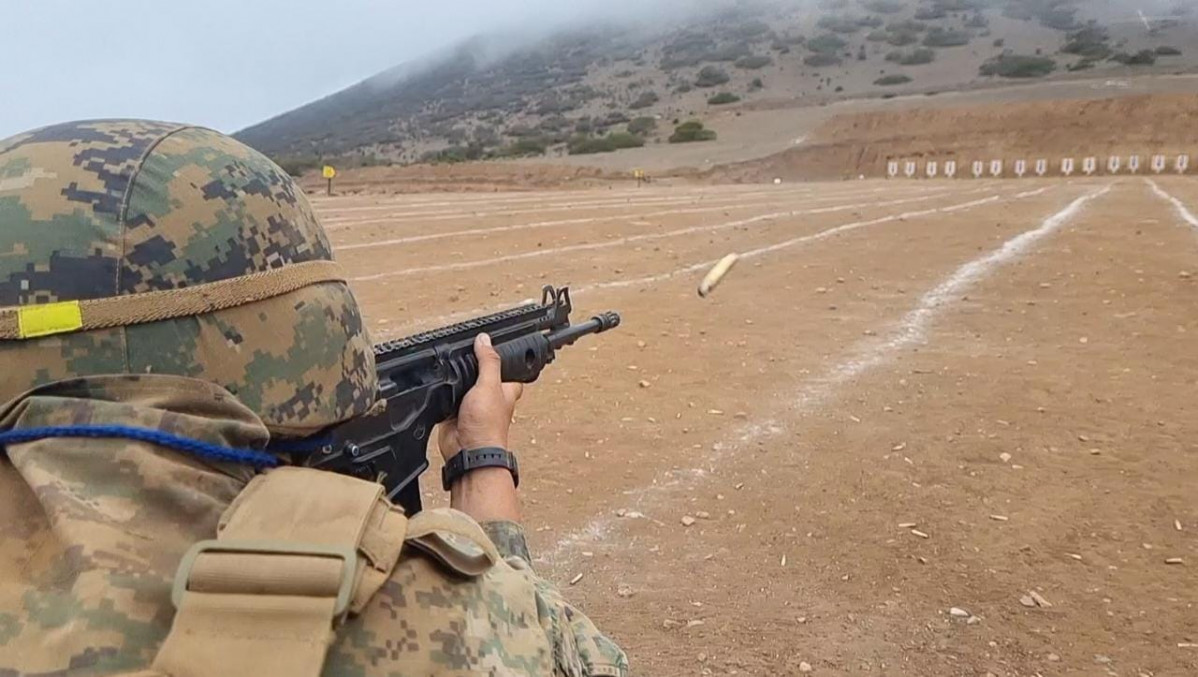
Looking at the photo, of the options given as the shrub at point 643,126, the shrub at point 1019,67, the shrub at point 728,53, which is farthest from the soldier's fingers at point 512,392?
the shrub at point 728,53

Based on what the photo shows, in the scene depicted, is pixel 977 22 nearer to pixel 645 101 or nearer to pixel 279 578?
pixel 645 101

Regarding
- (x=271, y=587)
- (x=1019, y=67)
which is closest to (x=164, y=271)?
(x=271, y=587)

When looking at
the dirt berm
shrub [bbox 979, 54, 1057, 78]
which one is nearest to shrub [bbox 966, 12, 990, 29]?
shrub [bbox 979, 54, 1057, 78]

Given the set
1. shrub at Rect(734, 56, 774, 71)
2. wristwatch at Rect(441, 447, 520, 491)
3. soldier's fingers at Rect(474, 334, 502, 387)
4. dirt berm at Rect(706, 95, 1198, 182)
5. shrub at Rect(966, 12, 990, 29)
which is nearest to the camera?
wristwatch at Rect(441, 447, 520, 491)

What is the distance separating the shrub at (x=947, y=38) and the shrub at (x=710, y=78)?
13.4 meters

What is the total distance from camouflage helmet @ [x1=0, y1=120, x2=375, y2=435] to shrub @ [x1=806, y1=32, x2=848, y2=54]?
2672 inches

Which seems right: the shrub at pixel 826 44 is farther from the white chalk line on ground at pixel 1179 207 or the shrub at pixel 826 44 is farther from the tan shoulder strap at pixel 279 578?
the tan shoulder strap at pixel 279 578

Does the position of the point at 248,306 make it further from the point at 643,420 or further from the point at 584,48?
the point at 584,48

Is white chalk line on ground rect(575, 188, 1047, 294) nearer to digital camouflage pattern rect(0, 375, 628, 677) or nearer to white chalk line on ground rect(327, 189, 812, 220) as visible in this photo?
white chalk line on ground rect(327, 189, 812, 220)

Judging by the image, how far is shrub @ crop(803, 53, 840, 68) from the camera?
62428 mm

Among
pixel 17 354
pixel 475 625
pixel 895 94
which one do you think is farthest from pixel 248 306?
pixel 895 94

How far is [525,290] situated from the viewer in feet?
27.5

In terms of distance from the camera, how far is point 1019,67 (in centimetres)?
5116

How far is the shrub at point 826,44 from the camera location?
213 ft
